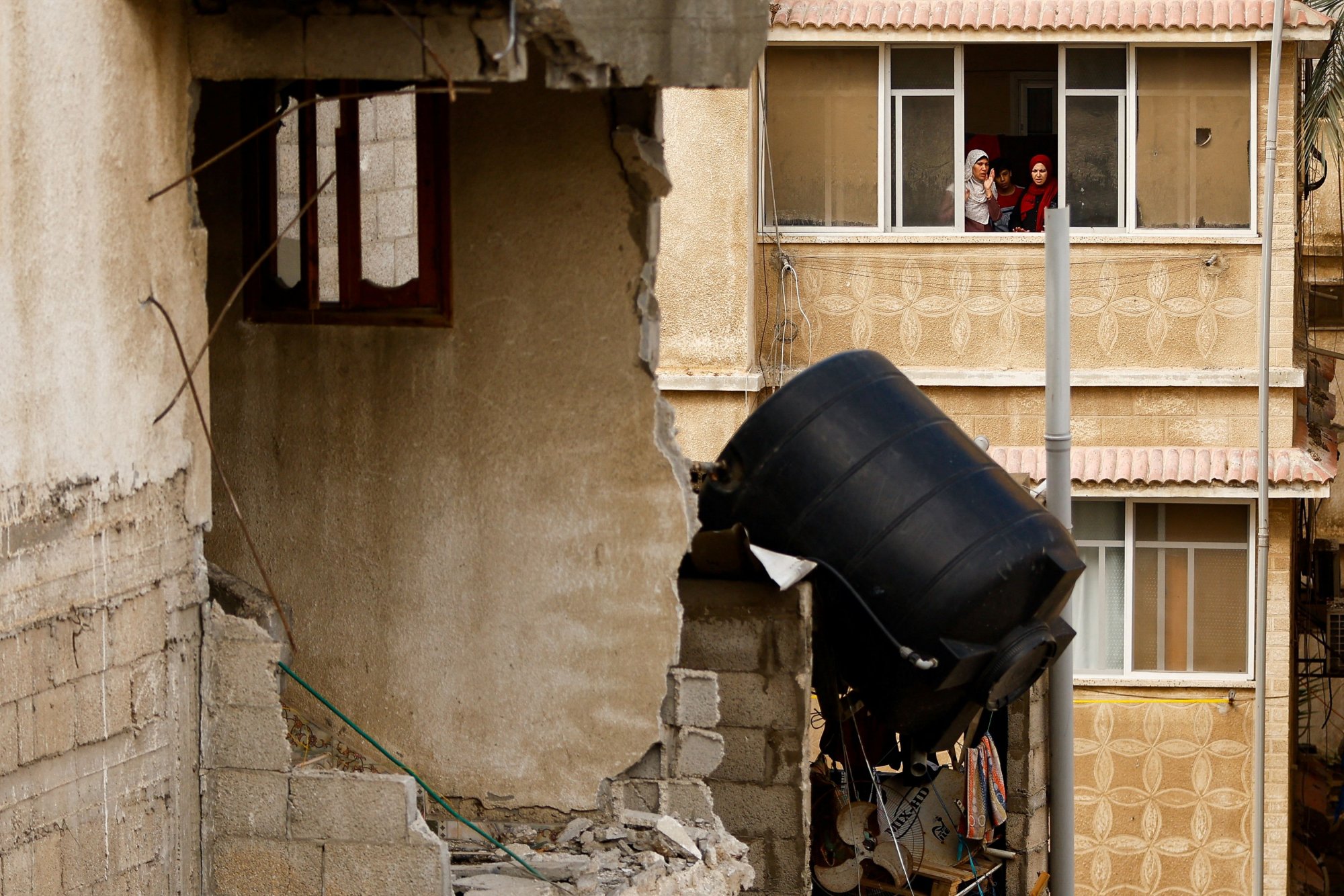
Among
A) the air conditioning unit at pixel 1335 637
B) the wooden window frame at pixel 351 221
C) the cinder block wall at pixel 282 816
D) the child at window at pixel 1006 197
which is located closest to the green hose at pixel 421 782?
the cinder block wall at pixel 282 816

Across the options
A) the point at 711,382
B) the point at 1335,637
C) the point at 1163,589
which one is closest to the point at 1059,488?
the point at 711,382

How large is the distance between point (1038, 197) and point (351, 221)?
29.9 feet

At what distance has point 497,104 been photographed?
733 centimetres

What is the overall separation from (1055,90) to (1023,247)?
4.62ft

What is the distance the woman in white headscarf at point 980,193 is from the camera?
15359 mm

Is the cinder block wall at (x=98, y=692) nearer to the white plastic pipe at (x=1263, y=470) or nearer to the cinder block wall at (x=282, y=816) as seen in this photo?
the cinder block wall at (x=282, y=816)

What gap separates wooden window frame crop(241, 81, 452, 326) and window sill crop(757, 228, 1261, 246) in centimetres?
797

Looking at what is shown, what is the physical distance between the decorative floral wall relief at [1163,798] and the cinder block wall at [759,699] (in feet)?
23.6

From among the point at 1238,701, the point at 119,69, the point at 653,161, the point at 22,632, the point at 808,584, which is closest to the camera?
the point at 22,632

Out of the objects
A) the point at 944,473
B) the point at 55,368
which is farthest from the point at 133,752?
the point at 944,473

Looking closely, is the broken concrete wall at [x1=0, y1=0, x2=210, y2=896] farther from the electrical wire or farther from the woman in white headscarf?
the woman in white headscarf

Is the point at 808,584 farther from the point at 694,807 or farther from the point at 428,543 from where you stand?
the point at 428,543

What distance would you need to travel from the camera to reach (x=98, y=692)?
5633 millimetres

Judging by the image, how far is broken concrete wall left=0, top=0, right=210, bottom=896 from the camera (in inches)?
202
